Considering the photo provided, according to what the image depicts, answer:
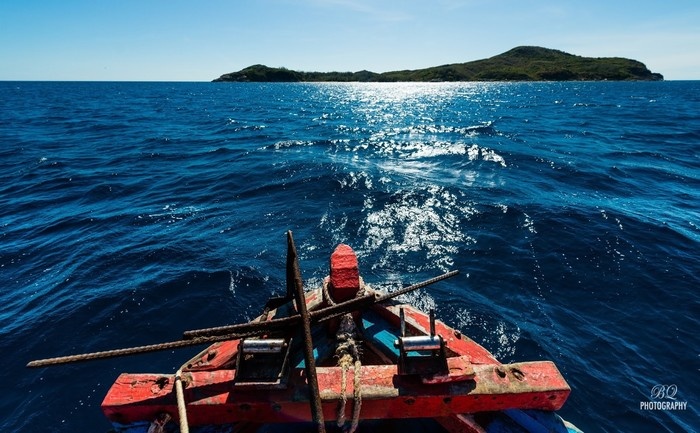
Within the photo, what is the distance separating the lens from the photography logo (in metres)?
5.89

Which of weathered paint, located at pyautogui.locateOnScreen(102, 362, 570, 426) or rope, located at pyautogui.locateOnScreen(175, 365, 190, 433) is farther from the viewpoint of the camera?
weathered paint, located at pyautogui.locateOnScreen(102, 362, 570, 426)

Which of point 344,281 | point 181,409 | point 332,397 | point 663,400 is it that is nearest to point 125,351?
point 181,409

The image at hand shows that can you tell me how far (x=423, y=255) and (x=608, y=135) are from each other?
2687 cm

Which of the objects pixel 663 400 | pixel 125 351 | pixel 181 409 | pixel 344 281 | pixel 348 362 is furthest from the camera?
pixel 663 400

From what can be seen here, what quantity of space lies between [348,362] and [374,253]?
7.00 metres

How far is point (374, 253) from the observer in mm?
10625

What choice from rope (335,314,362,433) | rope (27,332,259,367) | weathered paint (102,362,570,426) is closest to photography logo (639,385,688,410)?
weathered paint (102,362,570,426)

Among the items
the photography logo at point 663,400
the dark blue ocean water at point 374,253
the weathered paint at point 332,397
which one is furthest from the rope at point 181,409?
the photography logo at point 663,400

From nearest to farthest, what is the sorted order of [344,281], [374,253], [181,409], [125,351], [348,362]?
[181,409], [125,351], [348,362], [344,281], [374,253]

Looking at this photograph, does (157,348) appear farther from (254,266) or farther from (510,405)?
(254,266)

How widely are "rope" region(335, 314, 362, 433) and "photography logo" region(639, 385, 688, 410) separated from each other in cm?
571

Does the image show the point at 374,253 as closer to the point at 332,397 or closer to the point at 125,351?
the point at 332,397

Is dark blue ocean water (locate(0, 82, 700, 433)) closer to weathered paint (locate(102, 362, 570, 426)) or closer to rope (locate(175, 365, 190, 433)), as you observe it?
weathered paint (locate(102, 362, 570, 426))

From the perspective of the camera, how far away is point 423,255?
34.5ft
